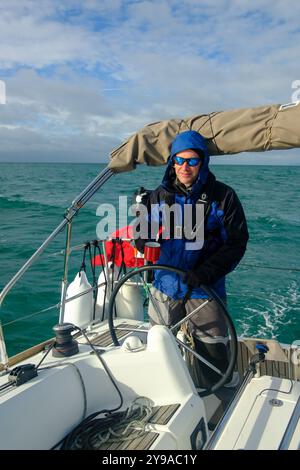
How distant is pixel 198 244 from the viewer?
7.28 feet

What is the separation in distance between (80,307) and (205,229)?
4.41 feet

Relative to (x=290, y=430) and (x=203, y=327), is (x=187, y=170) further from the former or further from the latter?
(x=290, y=430)

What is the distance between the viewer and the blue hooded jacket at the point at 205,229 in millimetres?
2111

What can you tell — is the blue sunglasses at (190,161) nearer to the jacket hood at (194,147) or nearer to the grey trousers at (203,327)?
the jacket hood at (194,147)

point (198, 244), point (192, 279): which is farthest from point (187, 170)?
point (192, 279)

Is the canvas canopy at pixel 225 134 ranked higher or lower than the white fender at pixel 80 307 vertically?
higher

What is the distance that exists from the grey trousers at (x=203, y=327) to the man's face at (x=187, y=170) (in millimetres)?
642

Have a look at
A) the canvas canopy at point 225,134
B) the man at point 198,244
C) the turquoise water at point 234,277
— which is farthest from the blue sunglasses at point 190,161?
the turquoise water at point 234,277

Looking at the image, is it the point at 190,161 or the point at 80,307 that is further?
the point at 80,307

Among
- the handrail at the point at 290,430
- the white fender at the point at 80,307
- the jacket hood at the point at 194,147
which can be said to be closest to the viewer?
the handrail at the point at 290,430

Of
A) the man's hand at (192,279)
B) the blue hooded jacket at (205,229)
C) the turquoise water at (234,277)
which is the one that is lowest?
the turquoise water at (234,277)

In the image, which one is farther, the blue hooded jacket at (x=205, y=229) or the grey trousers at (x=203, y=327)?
the grey trousers at (x=203, y=327)

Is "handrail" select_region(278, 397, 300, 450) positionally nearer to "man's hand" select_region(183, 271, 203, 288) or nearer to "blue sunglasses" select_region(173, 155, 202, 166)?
"man's hand" select_region(183, 271, 203, 288)

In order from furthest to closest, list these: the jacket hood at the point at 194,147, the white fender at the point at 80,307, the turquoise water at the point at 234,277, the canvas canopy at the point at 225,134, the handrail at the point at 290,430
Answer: the turquoise water at the point at 234,277 < the white fender at the point at 80,307 < the jacket hood at the point at 194,147 < the canvas canopy at the point at 225,134 < the handrail at the point at 290,430
